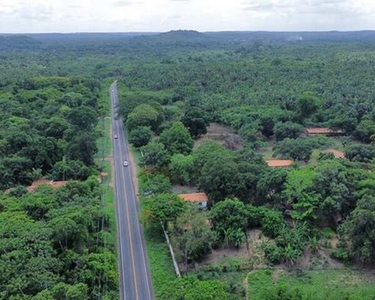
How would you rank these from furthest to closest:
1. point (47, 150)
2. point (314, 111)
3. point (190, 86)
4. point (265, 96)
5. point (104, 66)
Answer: point (104, 66) < point (190, 86) < point (265, 96) < point (314, 111) < point (47, 150)

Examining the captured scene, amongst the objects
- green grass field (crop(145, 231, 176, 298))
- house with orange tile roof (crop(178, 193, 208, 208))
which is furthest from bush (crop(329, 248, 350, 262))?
house with orange tile roof (crop(178, 193, 208, 208))

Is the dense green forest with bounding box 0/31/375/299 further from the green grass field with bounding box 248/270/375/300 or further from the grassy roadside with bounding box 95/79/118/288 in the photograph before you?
the grassy roadside with bounding box 95/79/118/288

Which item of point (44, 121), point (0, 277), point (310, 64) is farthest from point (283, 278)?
point (310, 64)

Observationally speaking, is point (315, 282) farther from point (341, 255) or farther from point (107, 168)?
point (107, 168)

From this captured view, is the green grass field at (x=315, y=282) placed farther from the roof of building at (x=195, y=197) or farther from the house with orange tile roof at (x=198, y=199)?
the roof of building at (x=195, y=197)

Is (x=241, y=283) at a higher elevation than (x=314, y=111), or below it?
below

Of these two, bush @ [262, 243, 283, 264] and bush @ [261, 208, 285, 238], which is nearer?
bush @ [262, 243, 283, 264]

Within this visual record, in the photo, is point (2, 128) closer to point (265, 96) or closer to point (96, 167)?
point (96, 167)
